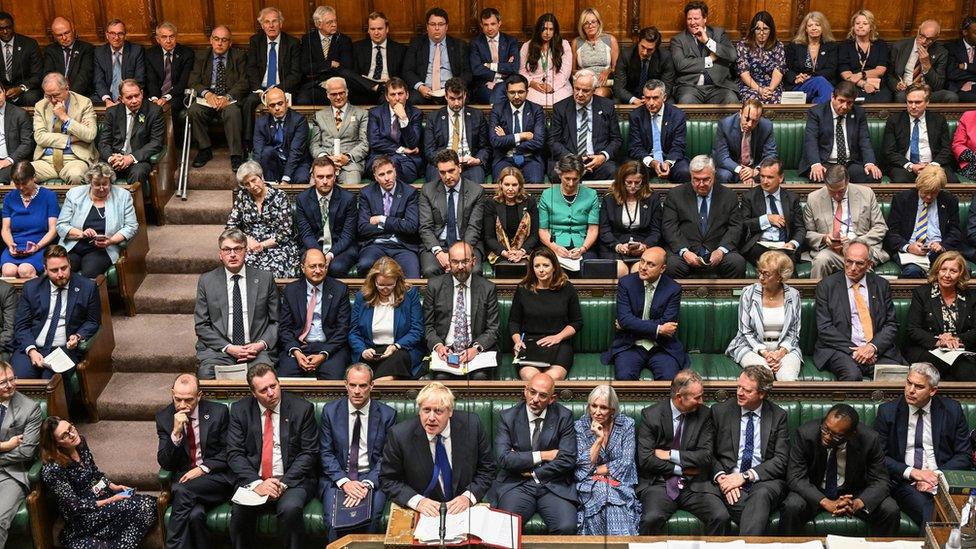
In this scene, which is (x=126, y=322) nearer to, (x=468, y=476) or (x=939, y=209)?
(x=468, y=476)

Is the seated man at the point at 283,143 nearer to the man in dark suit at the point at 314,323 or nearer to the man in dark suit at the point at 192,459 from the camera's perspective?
the man in dark suit at the point at 314,323

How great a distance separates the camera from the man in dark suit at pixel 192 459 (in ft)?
17.5

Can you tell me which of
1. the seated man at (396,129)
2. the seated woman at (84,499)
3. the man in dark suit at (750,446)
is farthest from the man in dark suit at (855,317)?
the seated woman at (84,499)

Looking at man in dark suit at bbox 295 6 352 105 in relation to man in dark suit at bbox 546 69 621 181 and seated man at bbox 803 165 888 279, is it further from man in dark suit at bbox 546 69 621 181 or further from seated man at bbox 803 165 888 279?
seated man at bbox 803 165 888 279

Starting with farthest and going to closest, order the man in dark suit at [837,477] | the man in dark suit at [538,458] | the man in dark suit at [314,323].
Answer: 1. the man in dark suit at [314,323]
2. the man in dark suit at [538,458]
3. the man in dark suit at [837,477]

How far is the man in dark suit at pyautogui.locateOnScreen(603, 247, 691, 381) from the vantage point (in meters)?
5.99

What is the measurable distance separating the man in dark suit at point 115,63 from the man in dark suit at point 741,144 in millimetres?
3711

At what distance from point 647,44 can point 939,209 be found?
214 centimetres

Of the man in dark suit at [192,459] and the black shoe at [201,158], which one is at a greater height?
the black shoe at [201,158]

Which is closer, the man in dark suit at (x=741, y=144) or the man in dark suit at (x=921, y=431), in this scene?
the man in dark suit at (x=921, y=431)

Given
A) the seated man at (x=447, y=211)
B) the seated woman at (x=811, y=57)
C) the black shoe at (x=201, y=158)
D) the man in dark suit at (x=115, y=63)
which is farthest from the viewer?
the man in dark suit at (x=115, y=63)

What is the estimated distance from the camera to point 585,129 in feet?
24.3

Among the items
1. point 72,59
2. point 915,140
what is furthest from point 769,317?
point 72,59

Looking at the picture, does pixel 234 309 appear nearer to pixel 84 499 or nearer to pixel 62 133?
pixel 84 499
